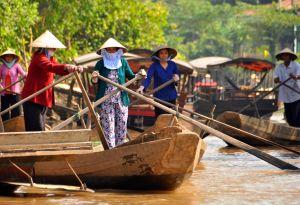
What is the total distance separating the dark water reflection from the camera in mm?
8250

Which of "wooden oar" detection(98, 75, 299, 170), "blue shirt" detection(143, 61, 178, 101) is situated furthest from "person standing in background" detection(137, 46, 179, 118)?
"wooden oar" detection(98, 75, 299, 170)

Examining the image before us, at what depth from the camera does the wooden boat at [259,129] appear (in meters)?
13.3

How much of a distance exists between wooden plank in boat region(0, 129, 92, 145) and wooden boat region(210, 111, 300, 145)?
5.29m

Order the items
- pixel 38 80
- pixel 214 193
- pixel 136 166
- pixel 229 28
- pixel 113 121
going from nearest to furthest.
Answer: pixel 136 166 → pixel 214 193 → pixel 38 80 → pixel 113 121 → pixel 229 28

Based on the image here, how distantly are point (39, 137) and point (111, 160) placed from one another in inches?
29.0

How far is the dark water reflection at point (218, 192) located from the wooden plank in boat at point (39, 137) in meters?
0.53

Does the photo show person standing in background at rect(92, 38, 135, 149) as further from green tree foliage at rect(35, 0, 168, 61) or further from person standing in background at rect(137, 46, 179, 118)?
green tree foliage at rect(35, 0, 168, 61)

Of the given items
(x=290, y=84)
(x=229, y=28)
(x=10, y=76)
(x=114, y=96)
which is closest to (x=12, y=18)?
(x=10, y=76)

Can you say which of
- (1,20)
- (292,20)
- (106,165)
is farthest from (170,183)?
(292,20)

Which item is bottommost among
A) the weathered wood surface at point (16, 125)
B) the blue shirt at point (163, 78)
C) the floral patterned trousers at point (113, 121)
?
the weathered wood surface at point (16, 125)

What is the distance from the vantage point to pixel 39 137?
8141mm

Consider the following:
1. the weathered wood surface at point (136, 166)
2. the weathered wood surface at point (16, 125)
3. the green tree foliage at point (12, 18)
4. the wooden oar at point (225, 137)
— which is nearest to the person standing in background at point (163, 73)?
the weathered wood surface at point (16, 125)

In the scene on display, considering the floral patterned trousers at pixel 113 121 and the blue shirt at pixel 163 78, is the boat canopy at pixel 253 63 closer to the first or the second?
the blue shirt at pixel 163 78

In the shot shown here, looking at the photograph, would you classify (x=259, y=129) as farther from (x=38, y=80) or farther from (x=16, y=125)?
(x=38, y=80)
